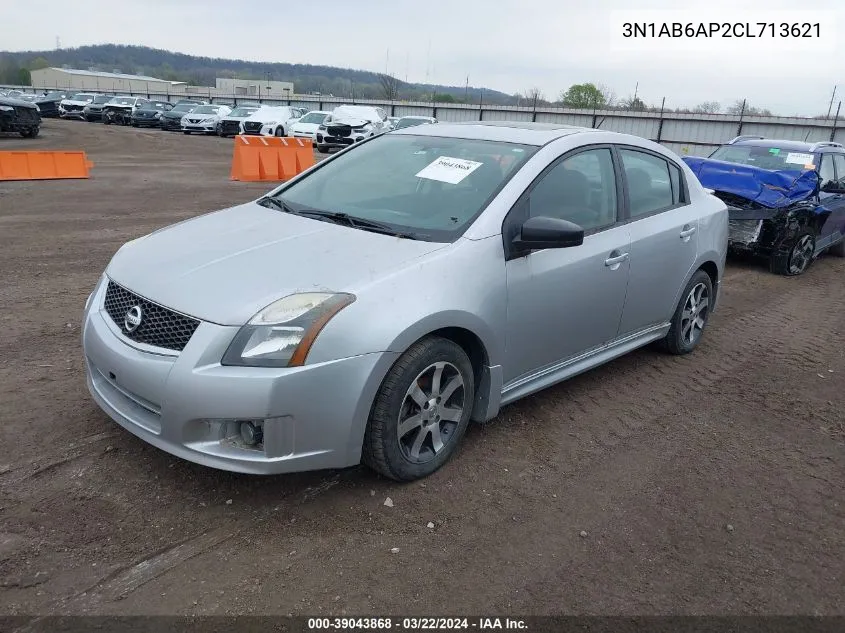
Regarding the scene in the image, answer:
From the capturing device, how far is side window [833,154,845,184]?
9.64 m

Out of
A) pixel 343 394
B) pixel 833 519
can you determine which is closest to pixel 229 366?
pixel 343 394

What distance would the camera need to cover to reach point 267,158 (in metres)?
16.0

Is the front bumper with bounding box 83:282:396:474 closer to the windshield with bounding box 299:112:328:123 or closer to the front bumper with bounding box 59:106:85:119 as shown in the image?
the windshield with bounding box 299:112:328:123

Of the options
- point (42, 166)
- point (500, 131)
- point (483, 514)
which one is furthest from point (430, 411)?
point (42, 166)

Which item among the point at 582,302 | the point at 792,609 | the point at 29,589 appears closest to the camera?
the point at 29,589

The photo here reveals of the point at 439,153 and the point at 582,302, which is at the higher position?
the point at 439,153

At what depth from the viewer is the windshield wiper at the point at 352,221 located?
3.48m

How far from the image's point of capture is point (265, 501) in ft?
10.1

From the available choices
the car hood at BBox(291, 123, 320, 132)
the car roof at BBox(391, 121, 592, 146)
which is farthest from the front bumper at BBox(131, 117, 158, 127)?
the car roof at BBox(391, 121, 592, 146)

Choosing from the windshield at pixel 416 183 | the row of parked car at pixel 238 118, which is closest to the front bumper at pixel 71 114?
the row of parked car at pixel 238 118

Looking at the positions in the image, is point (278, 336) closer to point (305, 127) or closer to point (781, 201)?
point (781, 201)

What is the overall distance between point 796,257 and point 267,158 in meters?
11.7

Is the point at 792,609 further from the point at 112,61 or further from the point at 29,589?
the point at 112,61

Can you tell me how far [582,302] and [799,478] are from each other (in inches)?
59.2
